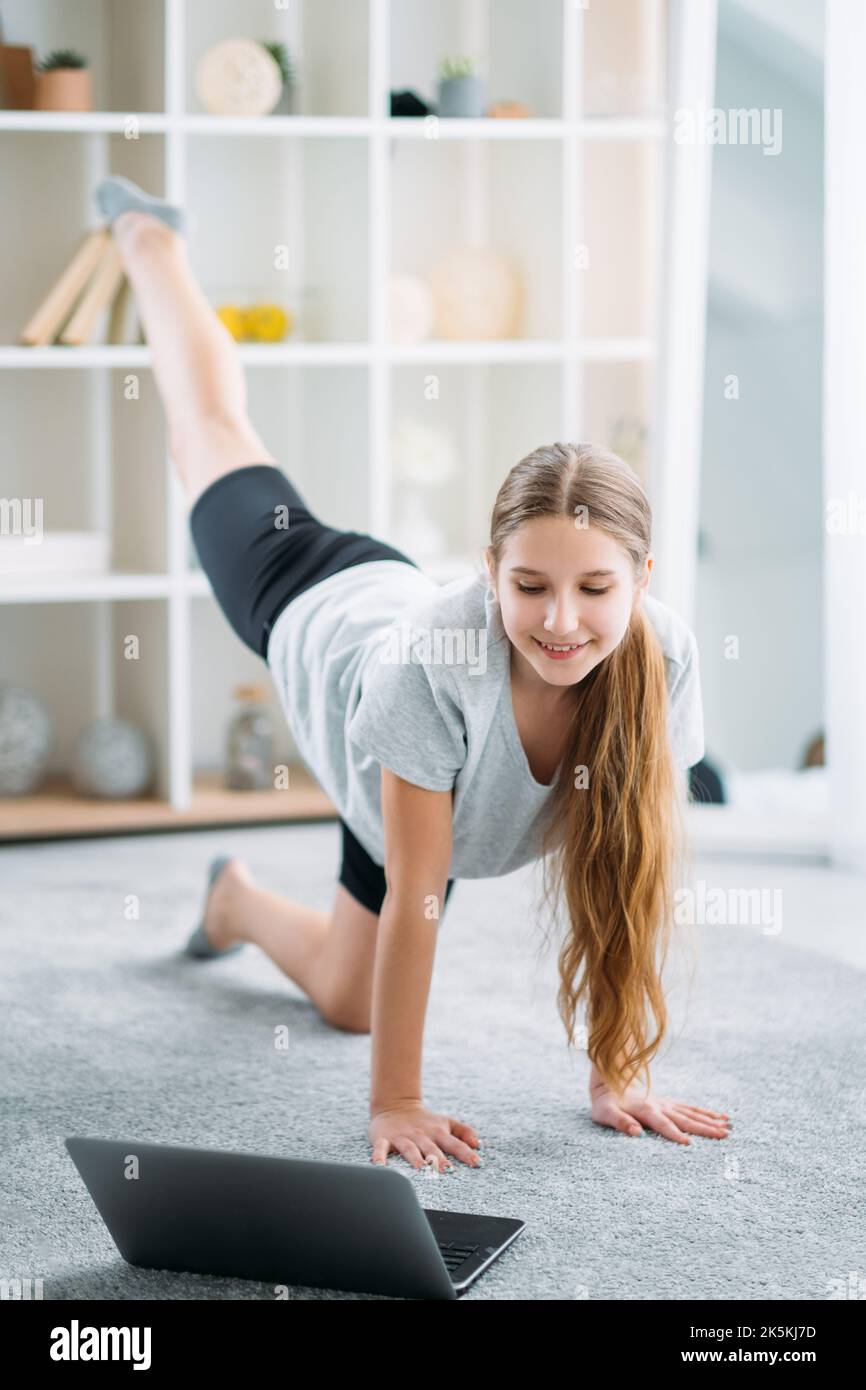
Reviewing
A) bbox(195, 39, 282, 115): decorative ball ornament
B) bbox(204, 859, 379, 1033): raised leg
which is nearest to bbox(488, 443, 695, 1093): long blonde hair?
bbox(204, 859, 379, 1033): raised leg

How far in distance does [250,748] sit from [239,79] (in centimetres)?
123

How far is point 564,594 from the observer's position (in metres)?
1.40

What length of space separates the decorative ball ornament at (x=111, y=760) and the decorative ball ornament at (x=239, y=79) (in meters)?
1.15

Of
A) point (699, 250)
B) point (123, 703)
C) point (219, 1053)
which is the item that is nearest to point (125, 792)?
point (123, 703)

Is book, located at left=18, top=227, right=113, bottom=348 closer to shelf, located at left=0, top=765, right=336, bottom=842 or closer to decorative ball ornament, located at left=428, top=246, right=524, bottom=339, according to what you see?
decorative ball ornament, located at left=428, top=246, right=524, bottom=339

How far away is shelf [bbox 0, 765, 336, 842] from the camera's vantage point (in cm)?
291

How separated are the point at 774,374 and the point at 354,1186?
2.35 m

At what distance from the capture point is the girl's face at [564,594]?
140 centimetres

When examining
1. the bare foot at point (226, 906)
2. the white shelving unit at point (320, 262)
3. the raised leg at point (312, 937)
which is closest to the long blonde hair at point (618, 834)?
the raised leg at point (312, 937)

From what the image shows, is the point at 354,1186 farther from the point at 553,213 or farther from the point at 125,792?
the point at 553,213

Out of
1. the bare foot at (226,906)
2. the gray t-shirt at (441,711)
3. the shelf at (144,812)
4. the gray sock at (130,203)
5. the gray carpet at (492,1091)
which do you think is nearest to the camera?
the gray carpet at (492,1091)

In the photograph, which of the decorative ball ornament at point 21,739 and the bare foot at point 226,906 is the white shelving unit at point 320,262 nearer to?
the decorative ball ornament at point 21,739

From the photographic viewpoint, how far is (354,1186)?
47.8 inches

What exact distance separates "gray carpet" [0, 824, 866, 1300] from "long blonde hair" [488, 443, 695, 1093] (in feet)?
0.25
